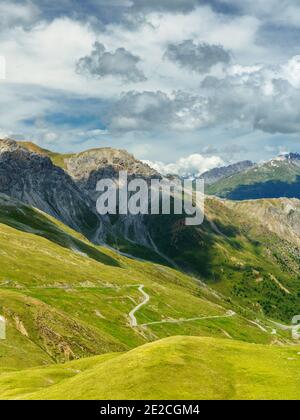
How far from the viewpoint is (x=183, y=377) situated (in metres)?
47.7

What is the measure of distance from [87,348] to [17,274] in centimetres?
9153

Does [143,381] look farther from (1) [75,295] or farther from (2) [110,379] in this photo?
(1) [75,295]

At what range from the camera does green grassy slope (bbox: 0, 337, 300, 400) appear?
147ft

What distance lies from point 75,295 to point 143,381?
154 m

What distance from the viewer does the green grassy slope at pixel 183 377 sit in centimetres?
4478

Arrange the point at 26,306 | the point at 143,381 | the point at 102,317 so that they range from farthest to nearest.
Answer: the point at 102,317 → the point at 26,306 → the point at 143,381

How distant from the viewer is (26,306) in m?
115

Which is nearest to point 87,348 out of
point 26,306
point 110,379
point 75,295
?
point 26,306
